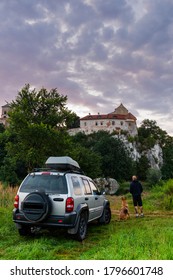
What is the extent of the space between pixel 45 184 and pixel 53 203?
2.21 feet

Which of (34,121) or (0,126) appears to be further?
(0,126)

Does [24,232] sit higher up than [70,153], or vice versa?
[70,153]

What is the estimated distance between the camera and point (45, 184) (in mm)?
8359

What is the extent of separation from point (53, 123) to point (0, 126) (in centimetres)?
5736

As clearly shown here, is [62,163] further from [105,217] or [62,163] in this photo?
[105,217]

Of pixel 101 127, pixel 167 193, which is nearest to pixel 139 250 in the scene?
pixel 167 193

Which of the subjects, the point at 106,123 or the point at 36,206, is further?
the point at 106,123

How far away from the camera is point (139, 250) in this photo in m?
5.94

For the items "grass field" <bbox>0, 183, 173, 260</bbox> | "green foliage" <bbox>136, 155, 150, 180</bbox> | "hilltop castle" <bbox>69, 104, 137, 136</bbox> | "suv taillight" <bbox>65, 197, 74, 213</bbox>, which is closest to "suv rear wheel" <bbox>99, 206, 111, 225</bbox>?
"grass field" <bbox>0, 183, 173, 260</bbox>

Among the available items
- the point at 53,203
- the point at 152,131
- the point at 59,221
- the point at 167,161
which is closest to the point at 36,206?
the point at 53,203

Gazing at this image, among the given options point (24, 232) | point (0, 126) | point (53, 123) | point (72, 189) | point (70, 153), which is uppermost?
point (0, 126)

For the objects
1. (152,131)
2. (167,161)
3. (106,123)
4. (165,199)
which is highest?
(106,123)
